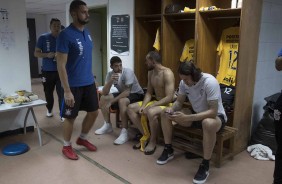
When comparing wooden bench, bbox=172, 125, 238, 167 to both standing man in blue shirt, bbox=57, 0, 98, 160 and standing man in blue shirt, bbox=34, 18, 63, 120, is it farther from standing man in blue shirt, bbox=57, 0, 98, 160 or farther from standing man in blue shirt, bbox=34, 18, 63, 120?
standing man in blue shirt, bbox=34, 18, 63, 120

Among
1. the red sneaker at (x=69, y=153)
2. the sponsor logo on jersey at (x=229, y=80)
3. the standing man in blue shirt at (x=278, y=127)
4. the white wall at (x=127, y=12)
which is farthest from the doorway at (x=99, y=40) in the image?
the standing man in blue shirt at (x=278, y=127)

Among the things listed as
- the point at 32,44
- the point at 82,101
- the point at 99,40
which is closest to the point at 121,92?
the point at 82,101

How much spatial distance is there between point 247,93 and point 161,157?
1.15m

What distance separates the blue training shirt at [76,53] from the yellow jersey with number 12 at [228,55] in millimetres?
1492

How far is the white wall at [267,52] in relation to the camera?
2918mm

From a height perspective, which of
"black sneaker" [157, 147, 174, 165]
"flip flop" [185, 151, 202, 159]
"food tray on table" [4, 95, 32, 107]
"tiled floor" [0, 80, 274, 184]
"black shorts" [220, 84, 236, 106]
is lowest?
"tiled floor" [0, 80, 274, 184]

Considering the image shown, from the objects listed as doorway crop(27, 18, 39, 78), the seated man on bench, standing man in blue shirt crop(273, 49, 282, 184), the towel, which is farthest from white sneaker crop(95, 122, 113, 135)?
doorway crop(27, 18, 39, 78)

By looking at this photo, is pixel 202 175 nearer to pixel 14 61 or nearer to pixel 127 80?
pixel 127 80

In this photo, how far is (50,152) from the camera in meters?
2.86

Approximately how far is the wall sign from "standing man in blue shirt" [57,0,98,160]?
4.71 ft

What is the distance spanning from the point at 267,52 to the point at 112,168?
213cm

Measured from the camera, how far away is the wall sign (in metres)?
3.98

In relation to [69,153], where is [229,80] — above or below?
above

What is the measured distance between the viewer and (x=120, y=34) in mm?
4090
